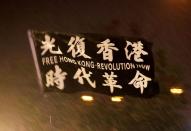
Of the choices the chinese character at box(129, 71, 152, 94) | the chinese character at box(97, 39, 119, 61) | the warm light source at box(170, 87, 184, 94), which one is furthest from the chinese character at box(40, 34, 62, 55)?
the warm light source at box(170, 87, 184, 94)

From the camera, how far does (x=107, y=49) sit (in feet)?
17.6

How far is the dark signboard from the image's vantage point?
17.4ft

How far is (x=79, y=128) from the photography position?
7777 mm

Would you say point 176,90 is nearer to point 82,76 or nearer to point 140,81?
point 140,81

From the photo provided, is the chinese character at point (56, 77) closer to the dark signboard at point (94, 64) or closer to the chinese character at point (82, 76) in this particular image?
the dark signboard at point (94, 64)

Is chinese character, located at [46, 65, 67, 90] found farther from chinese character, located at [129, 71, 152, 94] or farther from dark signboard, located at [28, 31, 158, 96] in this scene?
chinese character, located at [129, 71, 152, 94]

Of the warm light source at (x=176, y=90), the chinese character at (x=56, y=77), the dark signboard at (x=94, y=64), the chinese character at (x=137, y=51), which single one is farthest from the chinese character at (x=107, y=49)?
the warm light source at (x=176, y=90)

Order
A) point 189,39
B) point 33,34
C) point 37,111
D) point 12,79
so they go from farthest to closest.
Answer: point 37,111, point 12,79, point 189,39, point 33,34

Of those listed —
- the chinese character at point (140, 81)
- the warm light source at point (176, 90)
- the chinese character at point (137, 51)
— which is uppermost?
the chinese character at point (137, 51)

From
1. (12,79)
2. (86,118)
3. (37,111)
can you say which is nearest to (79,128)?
(86,118)

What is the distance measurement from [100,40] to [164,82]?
5.77ft

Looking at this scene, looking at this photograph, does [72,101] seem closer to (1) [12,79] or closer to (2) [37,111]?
(2) [37,111]

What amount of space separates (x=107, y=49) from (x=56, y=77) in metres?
0.64

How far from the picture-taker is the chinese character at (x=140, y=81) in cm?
539
